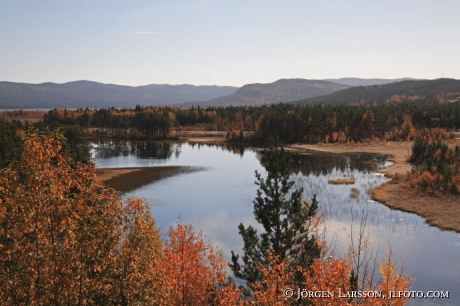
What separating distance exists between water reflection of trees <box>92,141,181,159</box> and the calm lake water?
2.50 meters

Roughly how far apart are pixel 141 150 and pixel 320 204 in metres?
89.0

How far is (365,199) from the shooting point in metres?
66.0

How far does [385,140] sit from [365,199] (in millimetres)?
86346

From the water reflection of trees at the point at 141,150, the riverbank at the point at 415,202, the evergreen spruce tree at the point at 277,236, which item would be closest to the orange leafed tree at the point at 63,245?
the evergreen spruce tree at the point at 277,236

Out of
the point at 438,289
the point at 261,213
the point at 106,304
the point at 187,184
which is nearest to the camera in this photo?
the point at 106,304

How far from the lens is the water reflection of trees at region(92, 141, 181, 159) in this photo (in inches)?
4973

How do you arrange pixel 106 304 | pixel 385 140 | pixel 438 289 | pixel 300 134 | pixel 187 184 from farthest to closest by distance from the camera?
pixel 300 134 → pixel 385 140 → pixel 187 184 → pixel 438 289 → pixel 106 304

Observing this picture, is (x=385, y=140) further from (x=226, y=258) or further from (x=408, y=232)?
(x=226, y=258)

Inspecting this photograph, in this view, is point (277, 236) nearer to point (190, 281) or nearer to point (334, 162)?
point (190, 281)

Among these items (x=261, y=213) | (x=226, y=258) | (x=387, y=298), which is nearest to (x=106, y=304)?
(x=387, y=298)

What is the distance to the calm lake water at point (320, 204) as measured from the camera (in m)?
41.4

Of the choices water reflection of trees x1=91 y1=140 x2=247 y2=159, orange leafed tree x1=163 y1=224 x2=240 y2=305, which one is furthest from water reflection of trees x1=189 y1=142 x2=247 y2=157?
orange leafed tree x1=163 y1=224 x2=240 y2=305

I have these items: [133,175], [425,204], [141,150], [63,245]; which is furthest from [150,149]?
[63,245]

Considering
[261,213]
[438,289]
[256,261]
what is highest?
[261,213]
